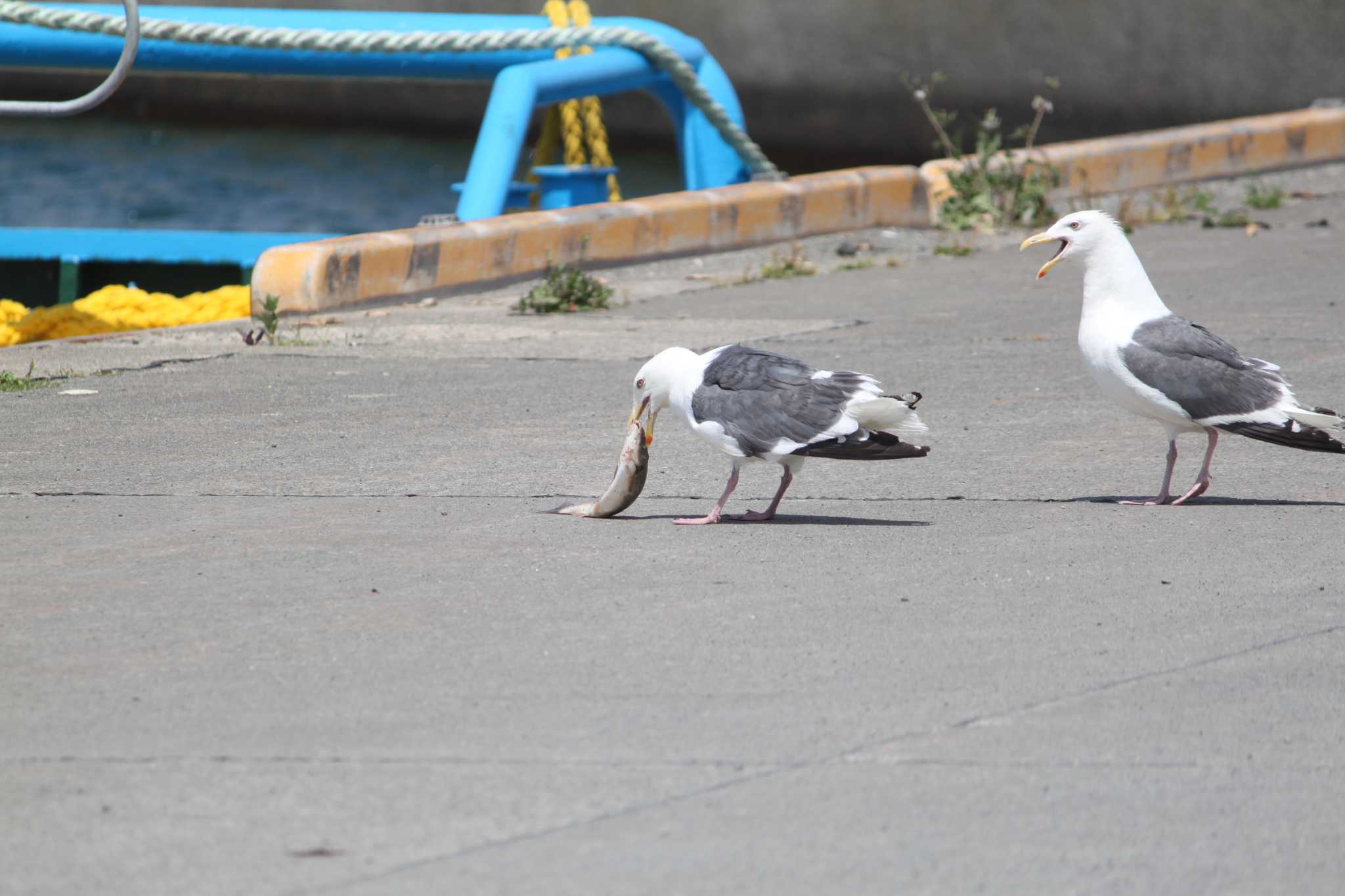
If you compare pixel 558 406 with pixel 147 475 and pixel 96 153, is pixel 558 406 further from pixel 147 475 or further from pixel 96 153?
pixel 96 153

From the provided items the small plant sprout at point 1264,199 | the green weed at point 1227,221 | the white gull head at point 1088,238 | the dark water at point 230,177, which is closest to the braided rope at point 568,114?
the green weed at point 1227,221

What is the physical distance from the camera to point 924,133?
3056cm

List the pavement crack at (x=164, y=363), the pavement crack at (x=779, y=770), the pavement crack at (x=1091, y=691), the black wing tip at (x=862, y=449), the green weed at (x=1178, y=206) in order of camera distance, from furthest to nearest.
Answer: the green weed at (x=1178, y=206) < the pavement crack at (x=164, y=363) < the black wing tip at (x=862, y=449) < the pavement crack at (x=1091, y=691) < the pavement crack at (x=779, y=770)

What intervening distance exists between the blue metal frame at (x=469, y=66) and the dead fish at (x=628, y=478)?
8.41 m

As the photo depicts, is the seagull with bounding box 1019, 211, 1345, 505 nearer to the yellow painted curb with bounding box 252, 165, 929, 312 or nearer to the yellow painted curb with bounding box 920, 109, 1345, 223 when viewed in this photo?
the yellow painted curb with bounding box 252, 165, 929, 312

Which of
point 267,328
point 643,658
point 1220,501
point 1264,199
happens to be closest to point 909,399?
point 1220,501

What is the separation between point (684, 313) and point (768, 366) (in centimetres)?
532

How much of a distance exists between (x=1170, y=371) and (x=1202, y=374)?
0.32 ft

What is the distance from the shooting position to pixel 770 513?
20.2ft

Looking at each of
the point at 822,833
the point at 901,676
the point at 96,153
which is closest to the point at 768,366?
the point at 901,676

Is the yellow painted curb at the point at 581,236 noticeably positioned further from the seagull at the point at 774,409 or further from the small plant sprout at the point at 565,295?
the seagull at the point at 774,409

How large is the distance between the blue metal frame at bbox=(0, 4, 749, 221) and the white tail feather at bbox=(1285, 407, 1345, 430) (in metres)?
8.97

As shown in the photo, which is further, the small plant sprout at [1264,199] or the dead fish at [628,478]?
the small plant sprout at [1264,199]

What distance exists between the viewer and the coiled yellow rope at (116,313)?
11805mm
